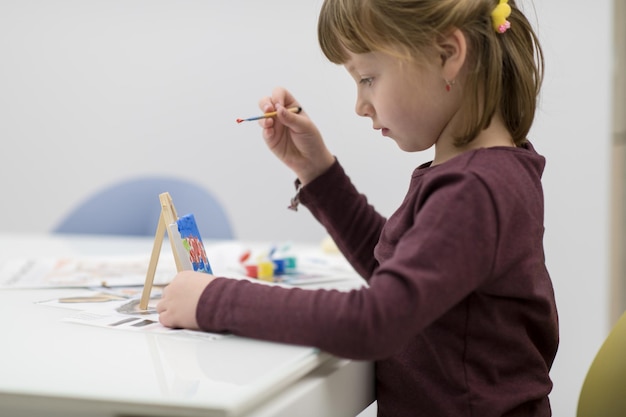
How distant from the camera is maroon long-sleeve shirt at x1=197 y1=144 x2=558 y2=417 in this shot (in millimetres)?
690

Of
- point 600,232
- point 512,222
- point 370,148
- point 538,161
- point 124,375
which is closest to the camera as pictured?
point 124,375

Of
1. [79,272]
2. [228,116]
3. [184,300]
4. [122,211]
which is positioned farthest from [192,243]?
[228,116]

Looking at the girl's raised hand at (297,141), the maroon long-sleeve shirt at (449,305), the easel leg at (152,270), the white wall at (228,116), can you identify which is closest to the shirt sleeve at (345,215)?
the girl's raised hand at (297,141)

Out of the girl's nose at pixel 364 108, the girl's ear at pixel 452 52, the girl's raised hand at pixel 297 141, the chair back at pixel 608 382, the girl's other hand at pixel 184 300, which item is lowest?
the chair back at pixel 608 382

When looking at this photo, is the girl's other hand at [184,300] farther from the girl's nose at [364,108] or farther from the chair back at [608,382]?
the chair back at [608,382]

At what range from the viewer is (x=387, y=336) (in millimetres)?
685

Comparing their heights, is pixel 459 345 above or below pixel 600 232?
above

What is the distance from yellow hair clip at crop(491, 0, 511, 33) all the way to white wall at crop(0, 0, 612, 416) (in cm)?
119

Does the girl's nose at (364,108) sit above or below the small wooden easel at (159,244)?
above

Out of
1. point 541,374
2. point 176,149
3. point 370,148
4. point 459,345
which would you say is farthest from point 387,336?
point 176,149

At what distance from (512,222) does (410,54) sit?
23cm

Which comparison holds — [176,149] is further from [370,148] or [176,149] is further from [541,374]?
[541,374]

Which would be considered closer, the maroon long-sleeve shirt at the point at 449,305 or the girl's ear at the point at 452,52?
the maroon long-sleeve shirt at the point at 449,305

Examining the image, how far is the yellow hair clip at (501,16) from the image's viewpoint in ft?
2.78
